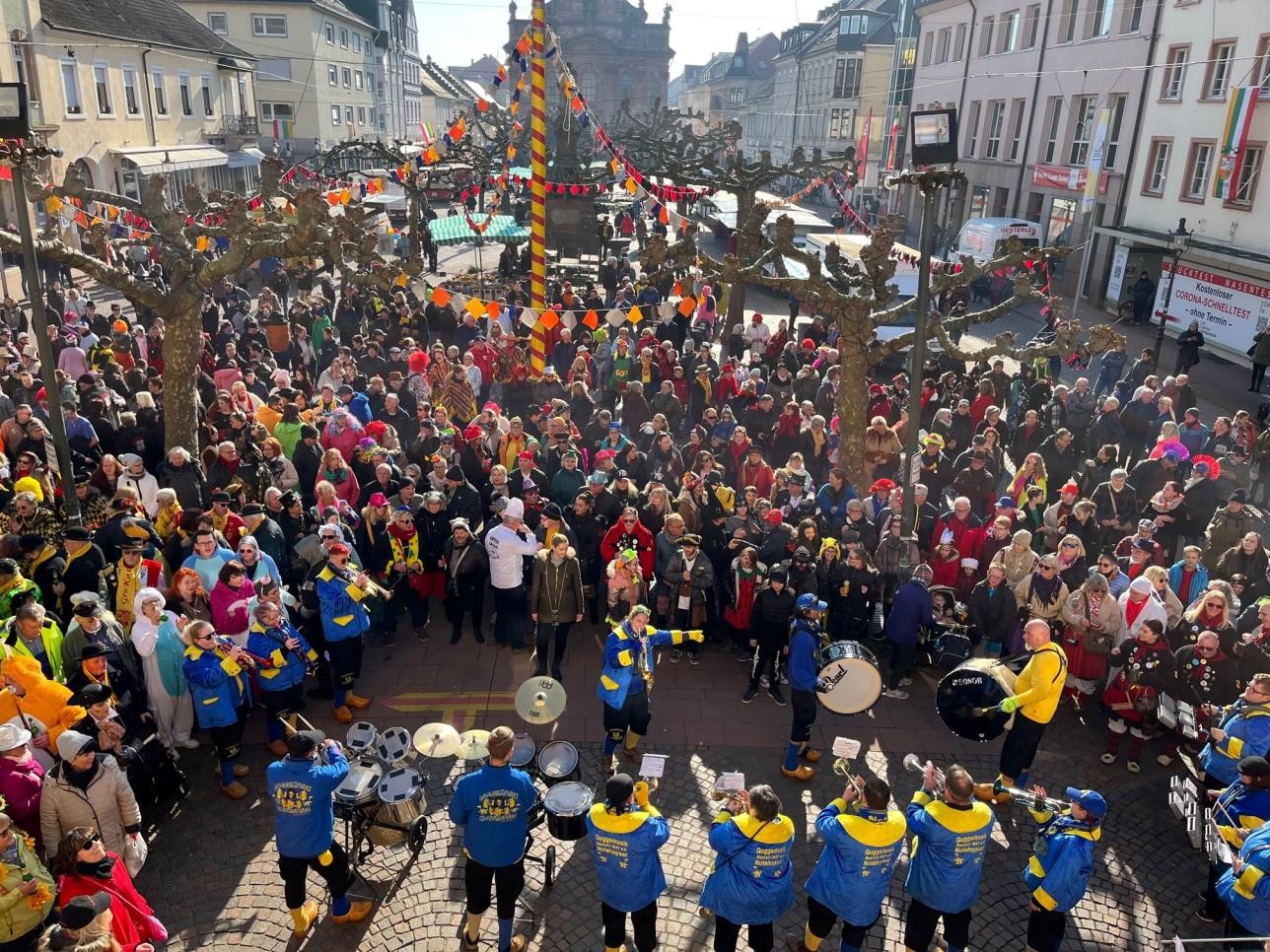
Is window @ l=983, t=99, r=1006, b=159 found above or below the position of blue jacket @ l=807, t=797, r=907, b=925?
above

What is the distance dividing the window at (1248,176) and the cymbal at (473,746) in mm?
25259

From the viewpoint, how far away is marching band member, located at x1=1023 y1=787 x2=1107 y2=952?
5.14 metres

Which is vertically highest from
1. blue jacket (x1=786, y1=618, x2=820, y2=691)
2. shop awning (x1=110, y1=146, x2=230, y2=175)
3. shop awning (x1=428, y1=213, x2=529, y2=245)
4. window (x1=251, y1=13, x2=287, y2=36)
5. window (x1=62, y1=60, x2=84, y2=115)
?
window (x1=251, y1=13, x2=287, y2=36)

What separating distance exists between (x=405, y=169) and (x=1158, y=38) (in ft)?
77.5

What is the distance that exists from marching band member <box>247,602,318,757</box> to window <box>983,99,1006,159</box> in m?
40.7

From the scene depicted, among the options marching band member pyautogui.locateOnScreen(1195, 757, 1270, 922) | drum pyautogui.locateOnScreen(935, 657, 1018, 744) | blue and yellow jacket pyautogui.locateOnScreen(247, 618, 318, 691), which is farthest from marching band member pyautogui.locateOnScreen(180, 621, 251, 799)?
marching band member pyautogui.locateOnScreen(1195, 757, 1270, 922)

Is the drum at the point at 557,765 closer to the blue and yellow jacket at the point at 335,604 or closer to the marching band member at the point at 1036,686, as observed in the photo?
the blue and yellow jacket at the point at 335,604

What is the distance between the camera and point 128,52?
33.8 metres

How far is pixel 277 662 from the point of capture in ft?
23.2

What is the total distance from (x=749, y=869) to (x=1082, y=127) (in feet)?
118

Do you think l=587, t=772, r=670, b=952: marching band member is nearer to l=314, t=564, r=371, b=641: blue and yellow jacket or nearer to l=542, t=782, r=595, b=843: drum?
l=542, t=782, r=595, b=843: drum

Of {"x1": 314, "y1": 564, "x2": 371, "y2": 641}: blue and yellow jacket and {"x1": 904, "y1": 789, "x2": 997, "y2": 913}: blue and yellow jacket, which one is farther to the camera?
{"x1": 314, "y1": 564, "x2": 371, "y2": 641}: blue and yellow jacket

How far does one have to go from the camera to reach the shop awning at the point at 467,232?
2570 cm

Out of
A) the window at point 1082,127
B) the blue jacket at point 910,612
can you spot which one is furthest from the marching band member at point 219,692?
Answer: the window at point 1082,127
